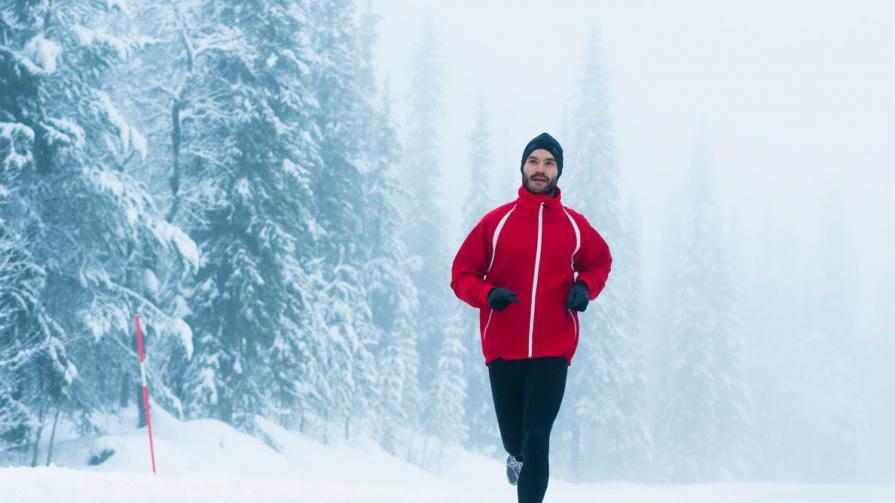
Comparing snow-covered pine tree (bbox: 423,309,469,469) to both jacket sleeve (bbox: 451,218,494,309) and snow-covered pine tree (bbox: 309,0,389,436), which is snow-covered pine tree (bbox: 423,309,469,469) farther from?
jacket sleeve (bbox: 451,218,494,309)

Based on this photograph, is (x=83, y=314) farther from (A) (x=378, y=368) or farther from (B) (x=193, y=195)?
(A) (x=378, y=368)

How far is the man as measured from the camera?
541 cm

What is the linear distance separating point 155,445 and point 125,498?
8338mm

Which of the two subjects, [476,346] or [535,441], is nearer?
[535,441]

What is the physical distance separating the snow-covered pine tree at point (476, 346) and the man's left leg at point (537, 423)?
30.1 meters

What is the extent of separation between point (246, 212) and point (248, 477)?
1205 centimetres

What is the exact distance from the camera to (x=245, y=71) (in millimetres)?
19016

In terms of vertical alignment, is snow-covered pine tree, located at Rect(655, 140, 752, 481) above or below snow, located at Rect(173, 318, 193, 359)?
below

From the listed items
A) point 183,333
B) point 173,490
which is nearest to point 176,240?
point 183,333

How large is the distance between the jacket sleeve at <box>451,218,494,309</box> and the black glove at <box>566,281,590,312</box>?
49 cm

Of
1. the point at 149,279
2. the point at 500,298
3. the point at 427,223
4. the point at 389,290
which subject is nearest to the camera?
the point at 500,298

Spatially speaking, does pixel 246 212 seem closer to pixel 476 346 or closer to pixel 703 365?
pixel 476 346

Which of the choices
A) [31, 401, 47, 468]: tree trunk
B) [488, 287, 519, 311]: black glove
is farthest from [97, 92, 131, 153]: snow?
[488, 287, 519, 311]: black glove

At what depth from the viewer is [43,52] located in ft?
40.8
